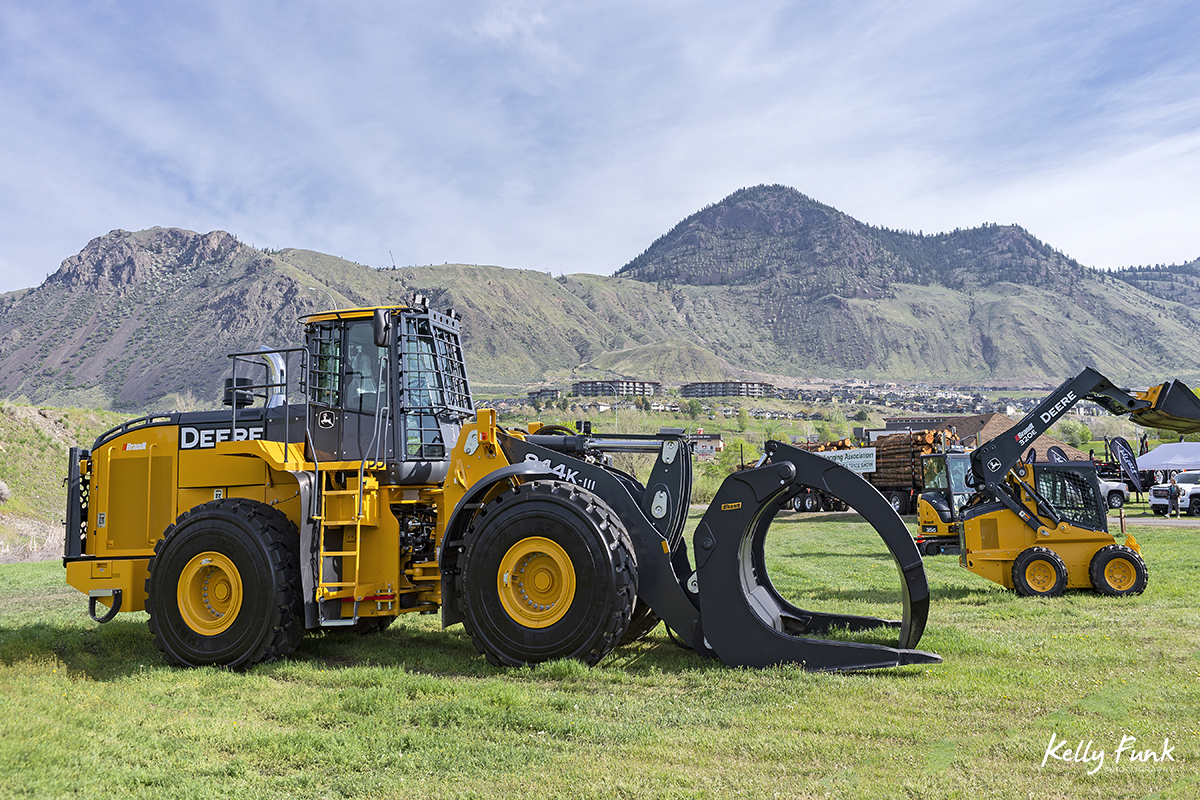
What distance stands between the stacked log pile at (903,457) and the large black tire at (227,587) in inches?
1199

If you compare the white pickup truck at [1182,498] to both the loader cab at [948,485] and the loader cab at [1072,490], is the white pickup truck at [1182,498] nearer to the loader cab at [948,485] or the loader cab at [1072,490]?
the loader cab at [948,485]

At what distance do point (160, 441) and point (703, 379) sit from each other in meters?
160

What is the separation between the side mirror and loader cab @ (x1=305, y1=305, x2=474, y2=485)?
24 mm

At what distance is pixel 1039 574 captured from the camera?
1241 centimetres

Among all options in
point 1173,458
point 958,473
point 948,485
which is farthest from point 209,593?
point 1173,458

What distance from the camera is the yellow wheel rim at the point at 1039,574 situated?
40.5ft

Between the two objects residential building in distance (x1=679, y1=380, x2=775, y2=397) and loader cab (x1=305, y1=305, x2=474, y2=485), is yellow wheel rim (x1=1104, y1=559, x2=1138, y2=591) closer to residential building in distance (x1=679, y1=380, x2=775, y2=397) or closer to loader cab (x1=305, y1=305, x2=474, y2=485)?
loader cab (x1=305, y1=305, x2=474, y2=485)

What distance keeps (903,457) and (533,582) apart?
102 feet

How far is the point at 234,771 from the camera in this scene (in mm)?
5070

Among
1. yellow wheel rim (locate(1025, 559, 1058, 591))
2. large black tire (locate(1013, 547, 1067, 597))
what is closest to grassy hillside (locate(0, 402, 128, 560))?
large black tire (locate(1013, 547, 1067, 597))

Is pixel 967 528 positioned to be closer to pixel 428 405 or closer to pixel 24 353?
pixel 428 405

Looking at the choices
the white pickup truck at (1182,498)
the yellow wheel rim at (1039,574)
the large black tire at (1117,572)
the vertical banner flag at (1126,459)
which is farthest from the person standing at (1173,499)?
the yellow wheel rim at (1039,574)

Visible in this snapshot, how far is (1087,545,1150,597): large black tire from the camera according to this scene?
12.2m

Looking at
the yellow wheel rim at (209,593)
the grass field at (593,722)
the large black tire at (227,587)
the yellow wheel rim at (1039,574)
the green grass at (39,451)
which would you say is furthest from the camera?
the green grass at (39,451)
